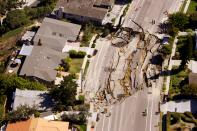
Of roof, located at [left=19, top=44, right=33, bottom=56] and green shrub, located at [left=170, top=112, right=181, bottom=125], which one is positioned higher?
roof, located at [left=19, top=44, right=33, bottom=56]

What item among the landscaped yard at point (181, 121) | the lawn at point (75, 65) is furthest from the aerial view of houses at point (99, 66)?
the landscaped yard at point (181, 121)

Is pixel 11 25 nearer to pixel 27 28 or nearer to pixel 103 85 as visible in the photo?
pixel 27 28

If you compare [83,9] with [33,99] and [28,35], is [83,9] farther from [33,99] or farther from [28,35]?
[33,99]

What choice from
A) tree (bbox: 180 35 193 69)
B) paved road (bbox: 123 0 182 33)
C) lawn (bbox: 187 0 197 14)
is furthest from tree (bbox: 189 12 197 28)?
tree (bbox: 180 35 193 69)

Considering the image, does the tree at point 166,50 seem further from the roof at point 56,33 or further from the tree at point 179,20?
the roof at point 56,33


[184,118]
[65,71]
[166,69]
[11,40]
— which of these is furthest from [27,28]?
[184,118]

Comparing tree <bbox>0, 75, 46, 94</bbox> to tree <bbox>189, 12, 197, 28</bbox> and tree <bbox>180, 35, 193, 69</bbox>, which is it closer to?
tree <bbox>180, 35, 193, 69</bbox>
